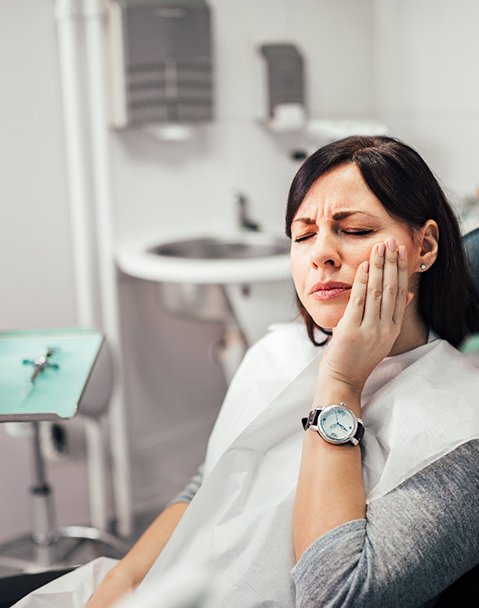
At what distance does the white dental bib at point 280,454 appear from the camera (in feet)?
3.59

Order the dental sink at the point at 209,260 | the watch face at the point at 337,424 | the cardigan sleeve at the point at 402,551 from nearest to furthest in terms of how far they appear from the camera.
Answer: the cardigan sleeve at the point at 402,551 → the watch face at the point at 337,424 → the dental sink at the point at 209,260

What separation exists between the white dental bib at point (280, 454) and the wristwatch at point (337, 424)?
55 millimetres

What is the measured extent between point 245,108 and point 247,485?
171 centimetres

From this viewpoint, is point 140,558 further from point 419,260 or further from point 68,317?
point 68,317

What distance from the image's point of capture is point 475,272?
1337mm

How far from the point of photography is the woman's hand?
3.67 ft

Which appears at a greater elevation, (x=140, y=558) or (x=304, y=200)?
(x=304, y=200)

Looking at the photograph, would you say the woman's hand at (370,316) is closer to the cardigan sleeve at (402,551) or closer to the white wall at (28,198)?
the cardigan sleeve at (402,551)

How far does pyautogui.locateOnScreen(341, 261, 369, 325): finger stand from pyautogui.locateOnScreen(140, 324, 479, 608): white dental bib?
0.14 m

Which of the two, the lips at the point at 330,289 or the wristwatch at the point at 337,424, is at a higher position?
the lips at the point at 330,289

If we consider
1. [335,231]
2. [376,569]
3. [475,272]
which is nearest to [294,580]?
[376,569]

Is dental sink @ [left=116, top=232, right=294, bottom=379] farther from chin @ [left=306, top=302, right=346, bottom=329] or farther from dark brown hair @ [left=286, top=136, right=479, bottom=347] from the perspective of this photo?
chin @ [left=306, top=302, right=346, bottom=329]

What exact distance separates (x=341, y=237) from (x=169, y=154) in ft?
4.99

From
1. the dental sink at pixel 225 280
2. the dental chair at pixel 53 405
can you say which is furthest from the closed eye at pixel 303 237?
the dental sink at pixel 225 280
